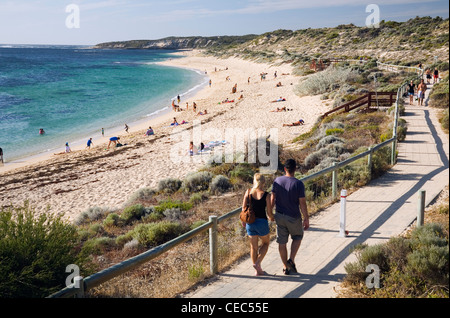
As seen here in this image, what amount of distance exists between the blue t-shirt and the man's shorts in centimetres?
7

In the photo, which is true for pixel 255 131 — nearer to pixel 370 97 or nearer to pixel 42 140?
pixel 370 97

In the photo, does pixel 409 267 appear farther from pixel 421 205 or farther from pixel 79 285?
pixel 79 285

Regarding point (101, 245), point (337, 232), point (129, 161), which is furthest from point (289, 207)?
point (129, 161)

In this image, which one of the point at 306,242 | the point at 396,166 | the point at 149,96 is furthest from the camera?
the point at 149,96

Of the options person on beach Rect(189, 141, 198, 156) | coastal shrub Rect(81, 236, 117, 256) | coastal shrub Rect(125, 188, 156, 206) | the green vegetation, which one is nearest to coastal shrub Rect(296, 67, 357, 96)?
person on beach Rect(189, 141, 198, 156)

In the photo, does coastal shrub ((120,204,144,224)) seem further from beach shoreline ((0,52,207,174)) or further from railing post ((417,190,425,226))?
beach shoreline ((0,52,207,174))

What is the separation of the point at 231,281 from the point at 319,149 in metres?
10.5

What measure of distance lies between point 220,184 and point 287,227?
7.62 meters

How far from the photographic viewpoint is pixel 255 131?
24.4 meters

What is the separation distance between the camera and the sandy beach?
1645cm

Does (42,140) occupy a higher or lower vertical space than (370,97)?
lower

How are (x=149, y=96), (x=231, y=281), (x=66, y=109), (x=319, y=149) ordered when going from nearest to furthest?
(x=231, y=281) → (x=319, y=149) → (x=66, y=109) → (x=149, y=96)

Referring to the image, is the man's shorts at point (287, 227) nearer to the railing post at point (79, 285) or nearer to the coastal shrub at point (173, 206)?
the railing post at point (79, 285)
